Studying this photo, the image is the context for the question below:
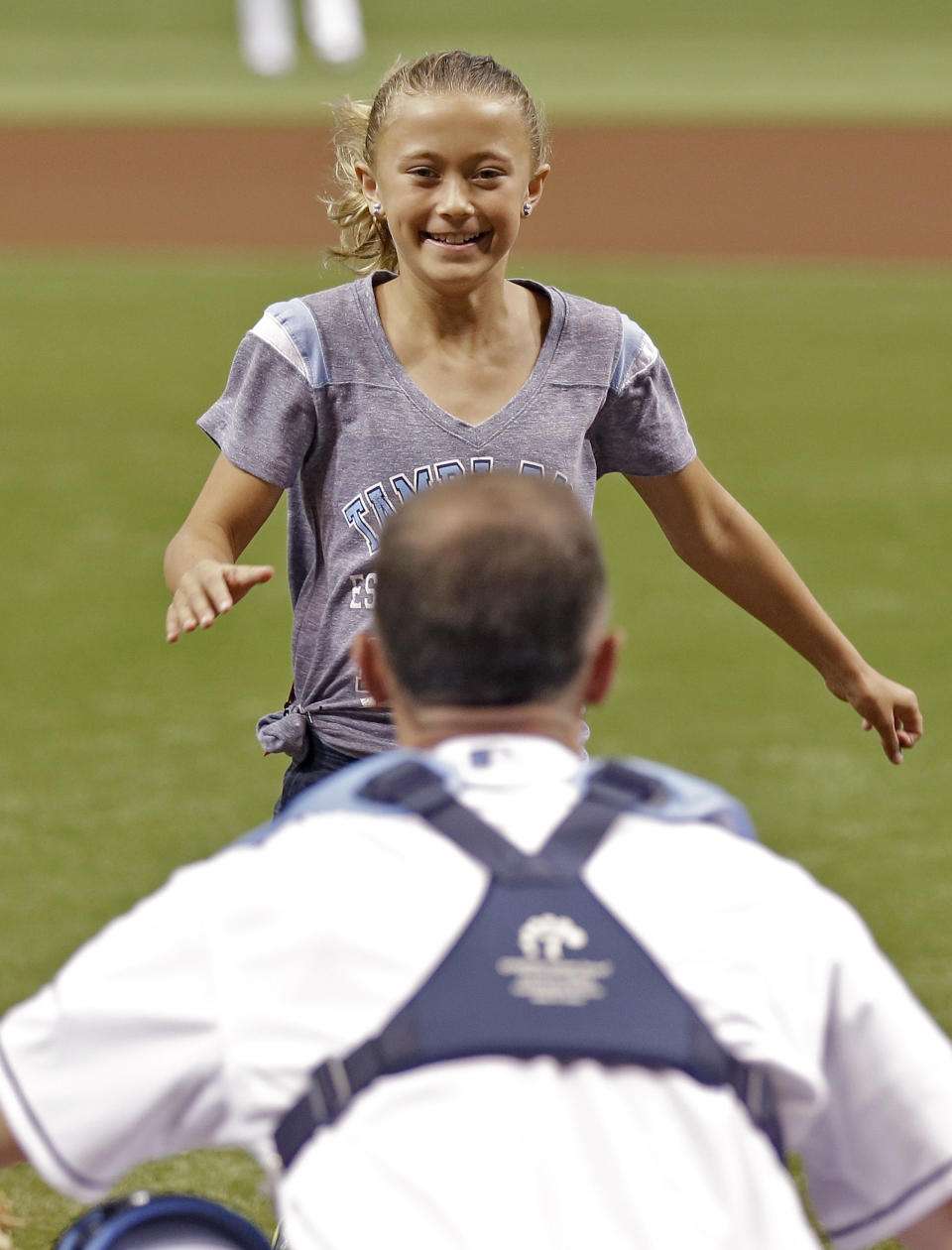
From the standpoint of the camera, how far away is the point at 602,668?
1.65m

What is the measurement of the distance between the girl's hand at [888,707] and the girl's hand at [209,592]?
1018 millimetres

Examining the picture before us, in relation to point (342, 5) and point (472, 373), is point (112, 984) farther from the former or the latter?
point (342, 5)

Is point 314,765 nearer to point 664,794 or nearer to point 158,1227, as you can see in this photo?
point 158,1227

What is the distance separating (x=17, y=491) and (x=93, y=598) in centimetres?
151

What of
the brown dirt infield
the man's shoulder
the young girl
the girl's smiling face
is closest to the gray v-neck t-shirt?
the young girl

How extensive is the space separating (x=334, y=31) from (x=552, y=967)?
30587 millimetres

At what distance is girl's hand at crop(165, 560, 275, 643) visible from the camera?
228 cm

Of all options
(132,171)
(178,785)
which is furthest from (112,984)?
(132,171)

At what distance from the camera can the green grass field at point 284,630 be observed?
489 centimetres

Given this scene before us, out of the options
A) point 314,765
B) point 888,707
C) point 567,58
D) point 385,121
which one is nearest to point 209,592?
point 314,765

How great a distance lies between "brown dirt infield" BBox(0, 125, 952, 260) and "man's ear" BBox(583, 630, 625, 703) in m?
14.8

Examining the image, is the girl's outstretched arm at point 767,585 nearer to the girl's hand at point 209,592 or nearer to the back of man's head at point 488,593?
the girl's hand at point 209,592

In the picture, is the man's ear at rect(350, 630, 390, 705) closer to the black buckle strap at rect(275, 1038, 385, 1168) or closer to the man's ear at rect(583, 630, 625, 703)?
the man's ear at rect(583, 630, 625, 703)

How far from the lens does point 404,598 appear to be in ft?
4.98
